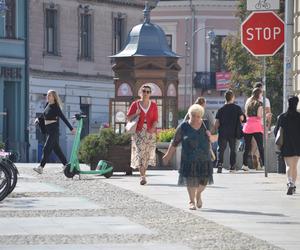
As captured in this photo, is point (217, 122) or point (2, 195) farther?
point (217, 122)

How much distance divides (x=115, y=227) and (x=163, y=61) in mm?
17862

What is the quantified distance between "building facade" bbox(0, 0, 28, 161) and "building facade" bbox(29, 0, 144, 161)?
62cm

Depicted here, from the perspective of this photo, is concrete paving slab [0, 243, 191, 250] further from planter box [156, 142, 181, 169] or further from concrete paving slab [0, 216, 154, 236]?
planter box [156, 142, 181, 169]

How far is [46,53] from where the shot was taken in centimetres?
5538

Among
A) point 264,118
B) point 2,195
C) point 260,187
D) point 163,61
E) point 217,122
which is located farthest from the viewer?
point 163,61

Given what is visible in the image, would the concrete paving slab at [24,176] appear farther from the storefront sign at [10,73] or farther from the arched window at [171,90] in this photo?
the storefront sign at [10,73]

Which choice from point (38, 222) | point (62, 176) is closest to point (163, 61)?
point (62, 176)

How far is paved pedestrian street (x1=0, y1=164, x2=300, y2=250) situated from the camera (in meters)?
Result: 13.3

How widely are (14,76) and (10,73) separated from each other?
227 millimetres

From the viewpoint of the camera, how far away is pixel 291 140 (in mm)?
20203

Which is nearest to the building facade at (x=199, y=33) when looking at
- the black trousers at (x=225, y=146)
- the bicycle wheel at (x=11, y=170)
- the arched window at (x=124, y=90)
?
the arched window at (x=124, y=90)

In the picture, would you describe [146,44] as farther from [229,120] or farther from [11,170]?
[11,170]

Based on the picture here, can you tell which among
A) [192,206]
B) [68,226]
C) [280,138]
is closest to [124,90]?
[280,138]

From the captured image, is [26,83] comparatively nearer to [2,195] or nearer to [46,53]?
[46,53]
